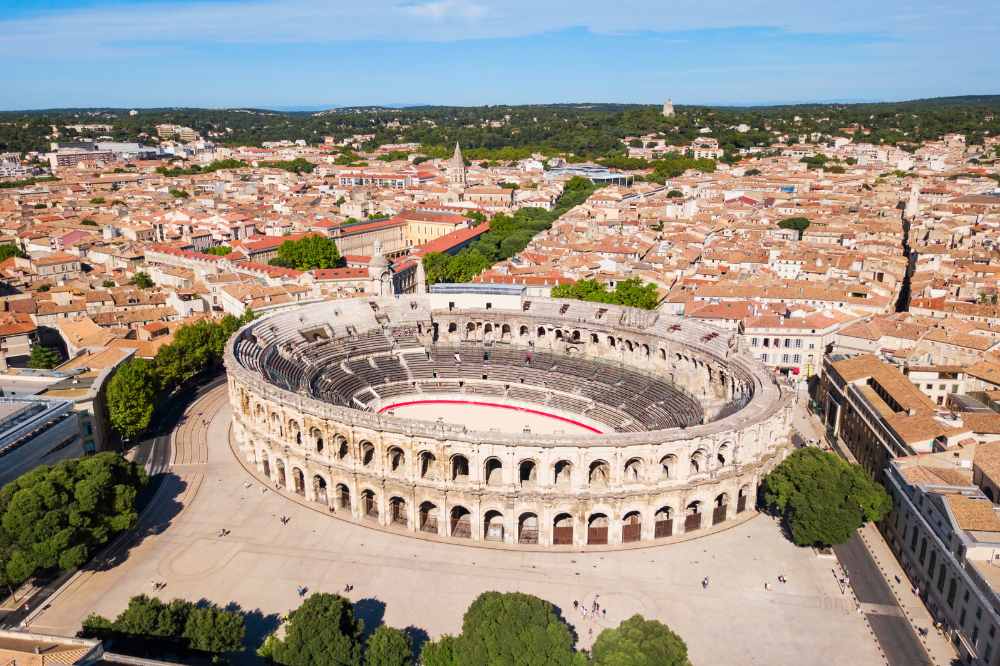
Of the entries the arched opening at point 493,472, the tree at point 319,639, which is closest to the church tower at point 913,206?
the arched opening at point 493,472

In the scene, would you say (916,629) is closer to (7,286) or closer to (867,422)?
(867,422)

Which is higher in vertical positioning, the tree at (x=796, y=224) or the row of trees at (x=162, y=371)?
the tree at (x=796, y=224)

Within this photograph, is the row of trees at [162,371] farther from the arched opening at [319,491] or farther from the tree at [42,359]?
the arched opening at [319,491]

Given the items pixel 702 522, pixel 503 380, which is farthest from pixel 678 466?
pixel 503 380

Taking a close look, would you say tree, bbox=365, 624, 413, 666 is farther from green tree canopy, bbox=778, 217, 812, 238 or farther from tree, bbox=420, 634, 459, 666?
green tree canopy, bbox=778, 217, 812, 238

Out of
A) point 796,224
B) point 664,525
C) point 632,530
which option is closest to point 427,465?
point 632,530
